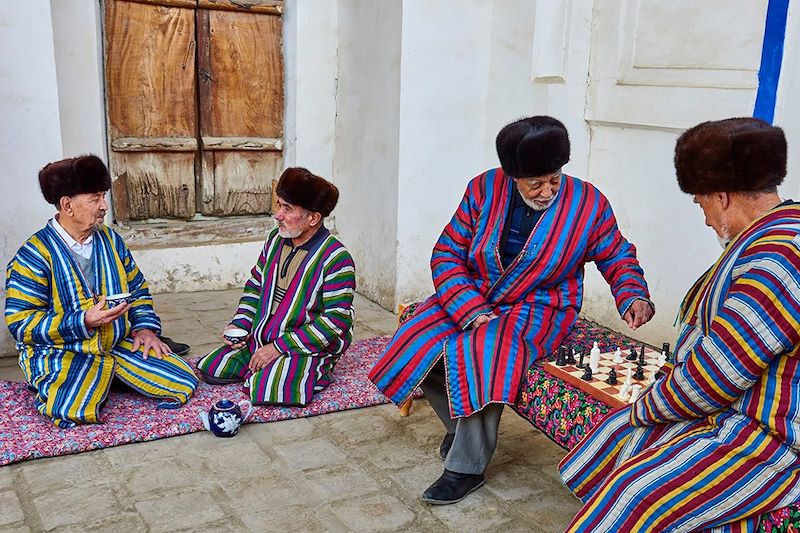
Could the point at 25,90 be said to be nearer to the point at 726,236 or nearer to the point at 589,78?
the point at 589,78

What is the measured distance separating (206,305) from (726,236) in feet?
14.4

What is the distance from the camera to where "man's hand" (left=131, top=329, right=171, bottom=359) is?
13.9 feet

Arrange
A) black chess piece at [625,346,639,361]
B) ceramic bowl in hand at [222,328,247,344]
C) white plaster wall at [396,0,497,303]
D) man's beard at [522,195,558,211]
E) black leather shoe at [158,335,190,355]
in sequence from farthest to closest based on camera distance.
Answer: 1. white plaster wall at [396,0,497,303]
2. black leather shoe at [158,335,190,355]
3. ceramic bowl in hand at [222,328,247,344]
4. black chess piece at [625,346,639,361]
5. man's beard at [522,195,558,211]

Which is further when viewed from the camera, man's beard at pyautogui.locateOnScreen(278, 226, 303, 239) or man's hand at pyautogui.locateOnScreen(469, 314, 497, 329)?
man's beard at pyautogui.locateOnScreen(278, 226, 303, 239)

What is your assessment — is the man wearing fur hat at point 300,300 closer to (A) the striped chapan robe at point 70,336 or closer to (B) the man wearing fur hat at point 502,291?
(A) the striped chapan robe at point 70,336

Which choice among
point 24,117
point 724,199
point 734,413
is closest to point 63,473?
point 24,117

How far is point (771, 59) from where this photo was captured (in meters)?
4.20

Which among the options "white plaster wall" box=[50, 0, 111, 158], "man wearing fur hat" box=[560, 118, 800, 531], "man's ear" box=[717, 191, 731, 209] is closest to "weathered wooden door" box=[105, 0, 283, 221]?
"white plaster wall" box=[50, 0, 111, 158]

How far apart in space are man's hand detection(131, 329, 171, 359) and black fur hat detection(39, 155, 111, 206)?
0.80 m

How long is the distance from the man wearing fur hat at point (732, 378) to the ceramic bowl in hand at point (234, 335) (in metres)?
2.46

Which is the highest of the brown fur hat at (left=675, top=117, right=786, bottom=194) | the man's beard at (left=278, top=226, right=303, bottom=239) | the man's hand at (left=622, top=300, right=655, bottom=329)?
the brown fur hat at (left=675, top=117, right=786, bottom=194)

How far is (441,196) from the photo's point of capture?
6.09 meters

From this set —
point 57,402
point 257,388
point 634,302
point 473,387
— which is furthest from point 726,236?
point 57,402

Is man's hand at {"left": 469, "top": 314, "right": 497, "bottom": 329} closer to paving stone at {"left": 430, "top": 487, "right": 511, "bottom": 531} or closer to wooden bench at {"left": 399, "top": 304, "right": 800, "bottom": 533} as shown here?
wooden bench at {"left": 399, "top": 304, "right": 800, "bottom": 533}
